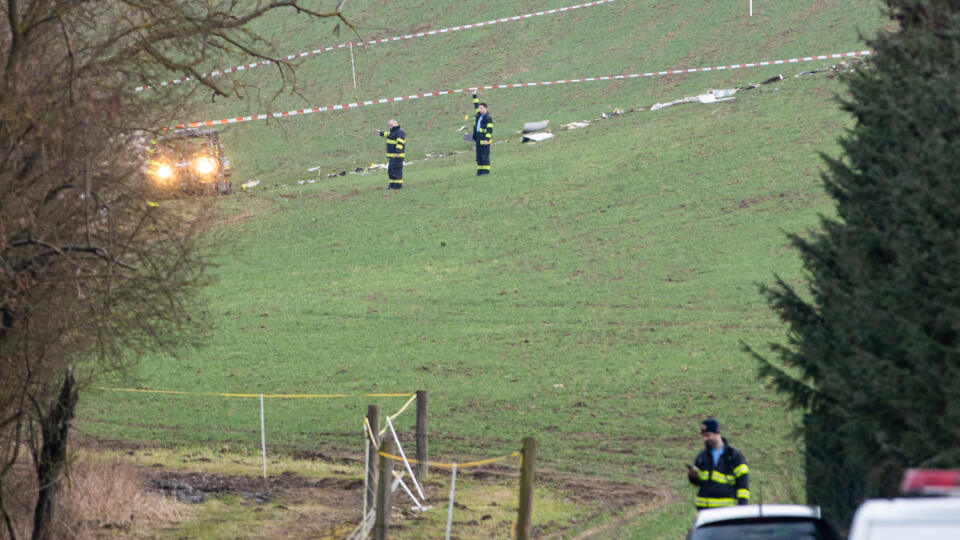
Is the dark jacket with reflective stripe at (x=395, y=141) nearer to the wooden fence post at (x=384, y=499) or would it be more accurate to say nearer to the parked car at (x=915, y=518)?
the wooden fence post at (x=384, y=499)

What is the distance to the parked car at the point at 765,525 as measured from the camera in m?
8.57

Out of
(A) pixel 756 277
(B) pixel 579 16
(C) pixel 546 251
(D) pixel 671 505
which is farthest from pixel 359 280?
(B) pixel 579 16

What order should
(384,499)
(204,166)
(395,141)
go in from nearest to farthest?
(384,499)
(204,166)
(395,141)

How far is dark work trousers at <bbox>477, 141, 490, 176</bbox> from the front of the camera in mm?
35500

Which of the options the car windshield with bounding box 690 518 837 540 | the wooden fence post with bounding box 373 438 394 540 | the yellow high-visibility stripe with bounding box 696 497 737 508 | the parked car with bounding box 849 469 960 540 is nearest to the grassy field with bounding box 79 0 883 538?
the yellow high-visibility stripe with bounding box 696 497 737 508

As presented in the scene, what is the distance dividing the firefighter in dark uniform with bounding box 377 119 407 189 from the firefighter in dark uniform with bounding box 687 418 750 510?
23.0m

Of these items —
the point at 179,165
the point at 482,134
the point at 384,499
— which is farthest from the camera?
the point at 482,134

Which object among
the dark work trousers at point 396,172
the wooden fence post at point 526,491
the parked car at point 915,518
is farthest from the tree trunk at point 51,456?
the dark work trousers at point 396,172

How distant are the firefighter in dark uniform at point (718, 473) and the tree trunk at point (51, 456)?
7.07 metres

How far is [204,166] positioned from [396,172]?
21868 mm

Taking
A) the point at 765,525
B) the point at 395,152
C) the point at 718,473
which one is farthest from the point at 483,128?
the point at 765,525

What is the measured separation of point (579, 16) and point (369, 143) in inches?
623

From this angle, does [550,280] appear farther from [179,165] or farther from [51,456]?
[51,456]

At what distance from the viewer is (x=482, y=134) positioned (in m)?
34.7
